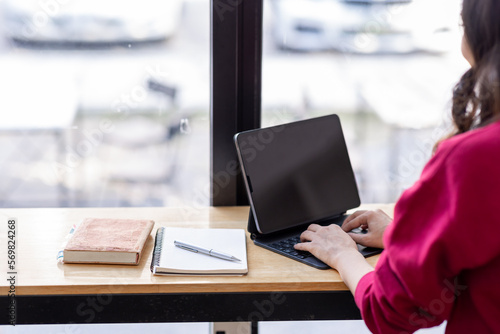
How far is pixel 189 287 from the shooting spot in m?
1.25

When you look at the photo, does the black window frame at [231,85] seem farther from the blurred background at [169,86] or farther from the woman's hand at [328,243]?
the woman's hand at [328,243]

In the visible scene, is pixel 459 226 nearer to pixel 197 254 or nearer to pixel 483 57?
pixel 483 57

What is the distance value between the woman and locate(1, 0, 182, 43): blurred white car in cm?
102

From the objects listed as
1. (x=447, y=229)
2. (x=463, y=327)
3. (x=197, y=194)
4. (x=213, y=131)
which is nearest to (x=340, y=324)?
(x=197, y=194)

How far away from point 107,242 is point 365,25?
3.25 ft

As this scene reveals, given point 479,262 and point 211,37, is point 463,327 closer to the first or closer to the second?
point 479,262

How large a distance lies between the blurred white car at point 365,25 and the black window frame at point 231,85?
0.09 m

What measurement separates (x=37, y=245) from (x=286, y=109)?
0.83m

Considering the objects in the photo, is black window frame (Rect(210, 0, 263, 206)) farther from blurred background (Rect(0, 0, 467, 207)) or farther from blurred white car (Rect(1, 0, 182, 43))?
blurred white car (Rect(1, 0, 182, 43))

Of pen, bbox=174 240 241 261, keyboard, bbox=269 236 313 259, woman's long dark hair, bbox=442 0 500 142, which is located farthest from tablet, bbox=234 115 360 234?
woman's long dark hair, bbox=442 0 500 142

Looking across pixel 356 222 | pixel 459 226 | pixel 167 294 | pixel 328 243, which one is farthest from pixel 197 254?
pixel 459 226

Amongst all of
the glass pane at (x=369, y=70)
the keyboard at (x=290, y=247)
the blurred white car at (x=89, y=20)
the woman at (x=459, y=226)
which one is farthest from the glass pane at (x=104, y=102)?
the woman at (x=459, y=226)

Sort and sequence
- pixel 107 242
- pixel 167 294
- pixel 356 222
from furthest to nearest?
pixel 356 222, pixel 107 242, pixel 167 294

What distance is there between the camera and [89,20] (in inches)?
Result: 66.9
